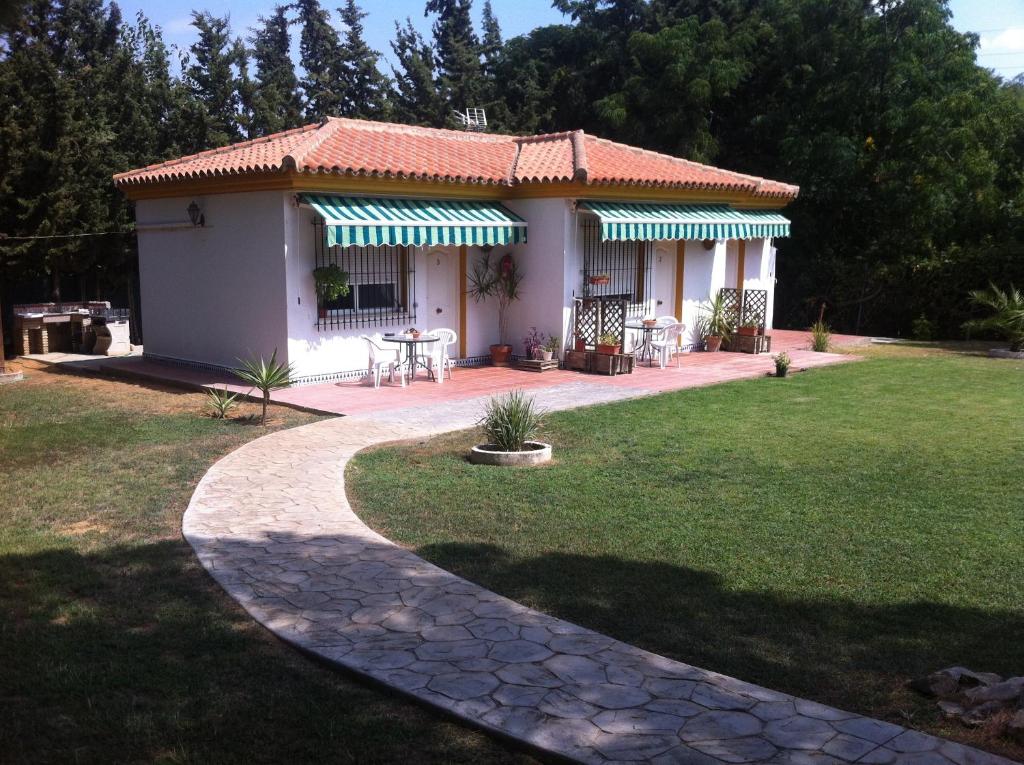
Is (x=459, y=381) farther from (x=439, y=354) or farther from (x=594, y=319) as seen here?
(x=594, y=319)

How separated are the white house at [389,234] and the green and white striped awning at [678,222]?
0.05 m

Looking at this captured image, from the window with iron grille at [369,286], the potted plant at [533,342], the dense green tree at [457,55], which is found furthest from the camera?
the dense green tree at [457,55]

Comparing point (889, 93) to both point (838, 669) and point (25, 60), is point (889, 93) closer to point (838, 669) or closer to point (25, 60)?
point (25, 60)

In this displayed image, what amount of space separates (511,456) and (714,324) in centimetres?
1449

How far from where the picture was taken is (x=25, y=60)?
24.2m

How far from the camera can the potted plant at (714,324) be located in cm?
2566

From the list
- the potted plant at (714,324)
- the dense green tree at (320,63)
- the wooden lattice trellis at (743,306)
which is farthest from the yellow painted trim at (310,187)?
the dense green tree at (320,63)

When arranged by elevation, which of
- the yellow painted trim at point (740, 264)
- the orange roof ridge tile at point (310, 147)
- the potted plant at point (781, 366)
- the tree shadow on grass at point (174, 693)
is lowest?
the tree shadow on grass at point (174, 693)

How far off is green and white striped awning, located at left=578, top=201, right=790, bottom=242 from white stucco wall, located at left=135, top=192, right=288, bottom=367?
288 inches

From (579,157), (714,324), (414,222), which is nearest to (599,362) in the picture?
(579,157)

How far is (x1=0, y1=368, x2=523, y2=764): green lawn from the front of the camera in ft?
18.1

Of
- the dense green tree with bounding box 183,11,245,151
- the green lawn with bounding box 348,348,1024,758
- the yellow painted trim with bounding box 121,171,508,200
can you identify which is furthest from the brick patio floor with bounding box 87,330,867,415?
the dense green tree with bounding box 183,11,245,151

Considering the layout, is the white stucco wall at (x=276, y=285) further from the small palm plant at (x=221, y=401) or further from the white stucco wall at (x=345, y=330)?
the small palm plant at (x=221, y=401)

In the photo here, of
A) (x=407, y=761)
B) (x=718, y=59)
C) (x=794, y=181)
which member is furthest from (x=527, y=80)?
(x=407, y=761)
